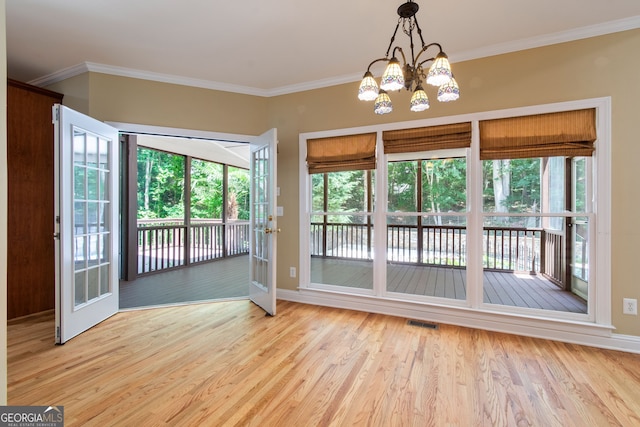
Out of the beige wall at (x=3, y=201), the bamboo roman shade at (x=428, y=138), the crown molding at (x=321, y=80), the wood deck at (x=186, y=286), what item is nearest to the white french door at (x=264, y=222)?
the wood deck at (x=186, y=286)

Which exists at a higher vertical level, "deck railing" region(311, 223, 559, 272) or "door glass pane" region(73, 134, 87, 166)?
"door glass pane" region(73, 134, 87, 166)

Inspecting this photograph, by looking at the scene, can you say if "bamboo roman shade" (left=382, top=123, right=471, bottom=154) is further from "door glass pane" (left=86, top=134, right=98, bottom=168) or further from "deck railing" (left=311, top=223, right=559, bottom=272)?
"door glass pane" (left=86, top=134, right=98, bottom=168)

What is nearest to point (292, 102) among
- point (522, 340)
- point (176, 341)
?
point (176, 341)

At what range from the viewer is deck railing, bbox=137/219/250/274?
5.35 metres

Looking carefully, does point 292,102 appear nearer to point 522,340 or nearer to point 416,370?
point 416,370

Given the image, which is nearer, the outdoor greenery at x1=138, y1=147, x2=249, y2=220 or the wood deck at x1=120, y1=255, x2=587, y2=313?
the wood deck at x1=120, y1=255, x2=587, y2=313

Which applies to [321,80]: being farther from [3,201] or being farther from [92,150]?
[3,201]

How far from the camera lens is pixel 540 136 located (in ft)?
8.63

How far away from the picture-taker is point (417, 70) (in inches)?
66.6

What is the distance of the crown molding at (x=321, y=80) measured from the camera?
95.4 inches

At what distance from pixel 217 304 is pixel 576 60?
443 centimetres

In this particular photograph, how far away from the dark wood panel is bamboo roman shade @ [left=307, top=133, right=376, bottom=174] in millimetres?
2963

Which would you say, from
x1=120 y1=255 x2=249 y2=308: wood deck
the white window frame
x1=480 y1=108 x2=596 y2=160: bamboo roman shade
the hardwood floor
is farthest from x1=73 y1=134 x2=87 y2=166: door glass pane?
x1=480 y1=108 x2=596 y2=160: bamboo roman shade

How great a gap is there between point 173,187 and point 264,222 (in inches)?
168
